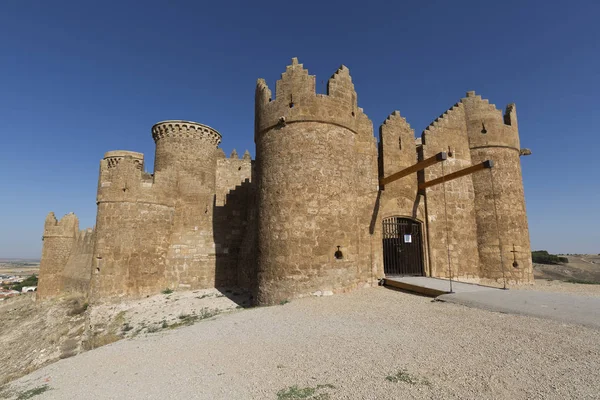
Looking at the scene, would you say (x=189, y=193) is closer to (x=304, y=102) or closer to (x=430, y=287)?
(x=304, y=102)

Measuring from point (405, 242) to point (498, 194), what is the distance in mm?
5023

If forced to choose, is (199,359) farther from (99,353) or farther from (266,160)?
(266,160)

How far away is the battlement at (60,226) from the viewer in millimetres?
23391

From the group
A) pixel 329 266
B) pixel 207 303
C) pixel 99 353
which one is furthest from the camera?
pixel 207 303

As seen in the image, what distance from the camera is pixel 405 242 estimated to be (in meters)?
13.6

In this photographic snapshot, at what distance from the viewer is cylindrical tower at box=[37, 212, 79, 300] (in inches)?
882

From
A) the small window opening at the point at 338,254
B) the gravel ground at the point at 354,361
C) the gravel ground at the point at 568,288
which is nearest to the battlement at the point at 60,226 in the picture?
the gravel ground at the point at 354,361

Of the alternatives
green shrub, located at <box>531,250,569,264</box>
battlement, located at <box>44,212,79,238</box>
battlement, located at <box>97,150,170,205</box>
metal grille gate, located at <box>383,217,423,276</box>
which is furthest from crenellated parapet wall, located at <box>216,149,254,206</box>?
green shrub, located at <box>531,250,569,264</box>

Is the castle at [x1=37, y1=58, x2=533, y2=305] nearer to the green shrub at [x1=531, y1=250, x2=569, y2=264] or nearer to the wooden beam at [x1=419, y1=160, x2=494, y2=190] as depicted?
the wooden beam at [x1=419, y1=160, x2=494, y2=190]

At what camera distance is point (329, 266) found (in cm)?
1070

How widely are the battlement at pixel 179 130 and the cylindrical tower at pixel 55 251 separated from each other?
11721 millimetres

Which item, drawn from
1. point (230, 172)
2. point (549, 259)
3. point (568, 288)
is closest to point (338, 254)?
point (568, 288)

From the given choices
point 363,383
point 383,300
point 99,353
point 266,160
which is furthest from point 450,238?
point 99,353

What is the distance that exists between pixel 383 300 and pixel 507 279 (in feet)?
26.5
